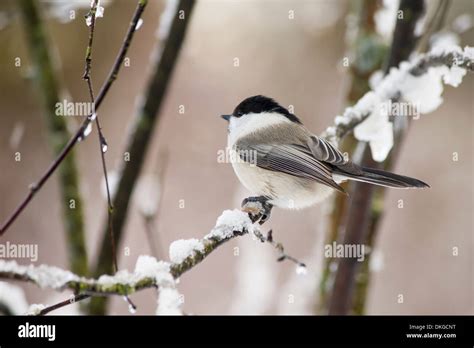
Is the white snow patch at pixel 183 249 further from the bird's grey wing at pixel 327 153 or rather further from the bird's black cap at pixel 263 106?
the bird's black cap at pixel 263 106

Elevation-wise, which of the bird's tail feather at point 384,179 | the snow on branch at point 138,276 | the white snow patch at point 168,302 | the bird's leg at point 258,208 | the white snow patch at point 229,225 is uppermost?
the bird's tail feather at point 384,179

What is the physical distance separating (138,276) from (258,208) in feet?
2.62

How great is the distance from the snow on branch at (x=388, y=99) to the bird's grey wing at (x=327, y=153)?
50 millimetres

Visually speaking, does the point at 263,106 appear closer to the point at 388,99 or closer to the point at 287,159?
the point at 287,159

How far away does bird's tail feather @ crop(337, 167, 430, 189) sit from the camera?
1.75 meters

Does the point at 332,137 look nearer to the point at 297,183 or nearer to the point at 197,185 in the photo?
the point at 297,183

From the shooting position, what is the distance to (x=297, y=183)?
2.00 meters

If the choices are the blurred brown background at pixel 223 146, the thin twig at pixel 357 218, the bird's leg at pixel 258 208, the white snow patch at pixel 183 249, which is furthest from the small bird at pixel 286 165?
the blurred brown background at pixel 223 146

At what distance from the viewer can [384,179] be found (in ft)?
5.88

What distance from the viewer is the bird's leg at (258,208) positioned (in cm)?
161

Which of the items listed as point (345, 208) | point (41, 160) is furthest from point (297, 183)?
point (41, 160)

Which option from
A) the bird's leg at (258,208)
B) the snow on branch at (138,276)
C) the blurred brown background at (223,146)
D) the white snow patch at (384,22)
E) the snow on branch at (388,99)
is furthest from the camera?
the blurred brown background at (223,146)

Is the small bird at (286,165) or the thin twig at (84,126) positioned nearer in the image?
the thin twig at (84,126)
